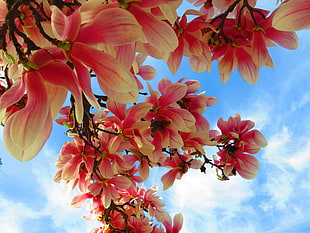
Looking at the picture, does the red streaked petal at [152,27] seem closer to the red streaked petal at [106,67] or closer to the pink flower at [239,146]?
the red streaked petal at [106,67]

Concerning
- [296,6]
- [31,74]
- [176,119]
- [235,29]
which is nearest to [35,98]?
[31,74]

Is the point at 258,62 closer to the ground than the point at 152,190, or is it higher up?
higher up

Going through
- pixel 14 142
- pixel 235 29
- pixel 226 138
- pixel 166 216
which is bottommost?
pixel 14 142

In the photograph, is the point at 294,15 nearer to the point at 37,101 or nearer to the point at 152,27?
the point at 152,27

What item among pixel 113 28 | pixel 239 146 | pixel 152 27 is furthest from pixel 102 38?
pixel 239 146

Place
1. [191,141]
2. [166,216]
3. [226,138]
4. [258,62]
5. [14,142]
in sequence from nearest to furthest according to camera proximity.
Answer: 1. [14,142]
2. [258,62]
3. [191,141]
4. [226,138]
5. [166,216]

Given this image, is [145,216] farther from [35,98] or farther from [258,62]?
[35,98]

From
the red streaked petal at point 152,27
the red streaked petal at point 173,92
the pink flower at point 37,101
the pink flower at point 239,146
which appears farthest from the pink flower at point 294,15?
the pink flower at point 239,146

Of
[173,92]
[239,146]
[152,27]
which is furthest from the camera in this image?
[239,146]

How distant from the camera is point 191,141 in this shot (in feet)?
3.05

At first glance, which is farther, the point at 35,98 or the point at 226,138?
the point at 226,138

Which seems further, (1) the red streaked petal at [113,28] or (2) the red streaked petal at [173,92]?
(2) the red streaked petal at [173,92]

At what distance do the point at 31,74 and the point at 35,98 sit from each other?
4cm

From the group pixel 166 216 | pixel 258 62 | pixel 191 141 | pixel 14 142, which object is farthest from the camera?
pixel 166 216
